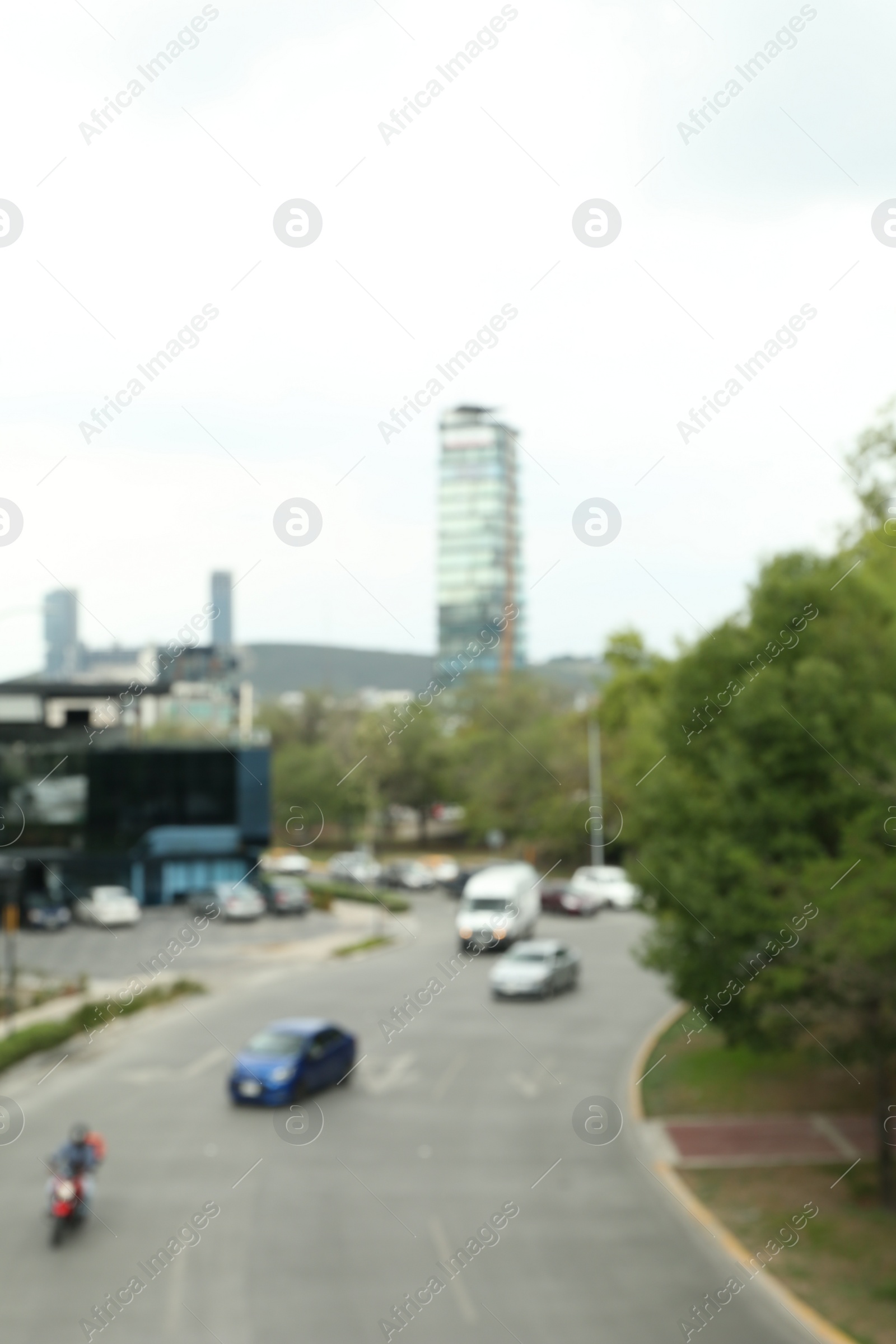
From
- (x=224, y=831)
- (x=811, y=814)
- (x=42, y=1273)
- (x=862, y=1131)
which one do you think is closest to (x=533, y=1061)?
(x=862, y=1131)

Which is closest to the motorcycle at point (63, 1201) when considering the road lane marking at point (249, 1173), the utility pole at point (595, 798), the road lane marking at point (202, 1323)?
the road lane marking at point (202, 1323)

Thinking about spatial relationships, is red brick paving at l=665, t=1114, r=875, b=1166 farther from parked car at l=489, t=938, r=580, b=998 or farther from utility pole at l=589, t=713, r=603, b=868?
utility pole at l=589, t=713, r=603, b=868

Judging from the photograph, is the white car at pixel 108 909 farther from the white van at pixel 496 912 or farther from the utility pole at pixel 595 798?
the utility pole at pixel 595 798

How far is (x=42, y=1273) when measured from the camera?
12.4 meters

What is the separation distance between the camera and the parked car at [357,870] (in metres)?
59.9

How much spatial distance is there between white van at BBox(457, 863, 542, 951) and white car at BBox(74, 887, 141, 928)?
14.2 metres

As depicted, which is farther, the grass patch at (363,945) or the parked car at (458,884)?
the parked car at (458,884)

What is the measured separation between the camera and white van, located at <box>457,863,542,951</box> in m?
36.4

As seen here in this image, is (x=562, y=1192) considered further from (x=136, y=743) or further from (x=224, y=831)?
(x=136, y=743)

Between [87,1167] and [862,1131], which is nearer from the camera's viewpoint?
[87,1167]

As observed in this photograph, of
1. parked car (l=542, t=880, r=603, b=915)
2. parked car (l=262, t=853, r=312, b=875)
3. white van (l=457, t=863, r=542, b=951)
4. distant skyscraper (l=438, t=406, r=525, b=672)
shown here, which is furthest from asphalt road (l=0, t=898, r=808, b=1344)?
distant skyscraper (l=438, t=406, r=525, b=672)

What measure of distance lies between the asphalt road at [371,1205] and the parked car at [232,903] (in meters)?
20.8

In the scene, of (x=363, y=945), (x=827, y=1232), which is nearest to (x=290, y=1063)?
(x=827, y=1232)

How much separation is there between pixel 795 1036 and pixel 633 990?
1605 cm
